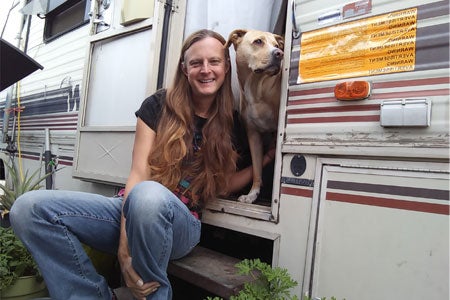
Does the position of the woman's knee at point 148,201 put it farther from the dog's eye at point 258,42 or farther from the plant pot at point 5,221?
the plant pot at point 5,221

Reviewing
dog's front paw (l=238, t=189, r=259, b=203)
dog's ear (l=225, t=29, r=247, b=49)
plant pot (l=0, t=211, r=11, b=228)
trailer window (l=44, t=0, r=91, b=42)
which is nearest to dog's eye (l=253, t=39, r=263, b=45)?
dog's ear (l=225, t=29, r=247, b=49)

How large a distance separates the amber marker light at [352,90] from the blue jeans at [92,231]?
0.87 m

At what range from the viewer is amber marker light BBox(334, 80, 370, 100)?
146 centimetres

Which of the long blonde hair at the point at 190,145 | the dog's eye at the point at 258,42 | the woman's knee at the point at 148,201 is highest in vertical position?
the dog's eye at the point at 258,42

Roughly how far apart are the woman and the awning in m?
1.20

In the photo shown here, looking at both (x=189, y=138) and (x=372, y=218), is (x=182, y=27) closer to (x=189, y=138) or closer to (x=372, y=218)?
(x=189, y=138)

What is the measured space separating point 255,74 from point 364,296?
1326 millimetres

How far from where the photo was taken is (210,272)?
1796mm

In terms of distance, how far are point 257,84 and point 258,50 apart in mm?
217

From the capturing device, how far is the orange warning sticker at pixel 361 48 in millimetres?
1394

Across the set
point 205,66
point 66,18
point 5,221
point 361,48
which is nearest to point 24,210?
point 205,66

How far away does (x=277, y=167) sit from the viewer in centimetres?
176

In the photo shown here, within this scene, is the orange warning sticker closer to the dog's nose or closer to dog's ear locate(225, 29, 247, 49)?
the dog's nose

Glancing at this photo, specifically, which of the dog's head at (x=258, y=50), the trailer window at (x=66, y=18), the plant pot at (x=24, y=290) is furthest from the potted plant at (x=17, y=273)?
the trailer window at (x=66, y=18)
